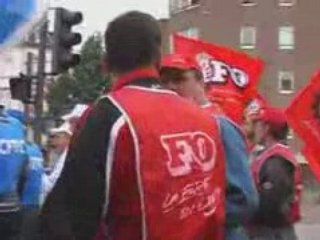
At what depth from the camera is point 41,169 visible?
8.41 metres

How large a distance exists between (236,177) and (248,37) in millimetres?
77921

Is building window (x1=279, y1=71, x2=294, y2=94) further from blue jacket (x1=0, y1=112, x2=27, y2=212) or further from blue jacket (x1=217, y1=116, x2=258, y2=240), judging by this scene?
blue jacket (x1=217, y1=116, x2=258, y2=240)

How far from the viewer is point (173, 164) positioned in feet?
15.2

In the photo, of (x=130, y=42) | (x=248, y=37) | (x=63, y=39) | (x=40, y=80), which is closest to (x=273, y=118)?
(x=130, y=42)

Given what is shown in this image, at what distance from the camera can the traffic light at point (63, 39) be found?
57.4ft

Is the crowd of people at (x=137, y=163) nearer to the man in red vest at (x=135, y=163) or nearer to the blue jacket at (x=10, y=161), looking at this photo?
the man in red vest at (x=135, y=163)

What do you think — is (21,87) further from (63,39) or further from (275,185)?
(275,185)

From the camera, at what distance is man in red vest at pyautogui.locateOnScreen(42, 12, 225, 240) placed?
14.7ft

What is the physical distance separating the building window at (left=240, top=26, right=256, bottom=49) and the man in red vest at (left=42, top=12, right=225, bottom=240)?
257 ft

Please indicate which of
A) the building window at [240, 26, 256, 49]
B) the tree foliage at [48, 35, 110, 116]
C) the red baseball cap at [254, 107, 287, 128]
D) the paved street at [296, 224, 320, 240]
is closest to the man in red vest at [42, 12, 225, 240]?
the red baseball cap at [254, 107, 287, 128]

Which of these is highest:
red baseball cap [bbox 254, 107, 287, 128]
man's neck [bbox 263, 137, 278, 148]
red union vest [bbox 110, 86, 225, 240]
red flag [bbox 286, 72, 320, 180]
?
red union vest [bbox 110, 86, 225, 240]

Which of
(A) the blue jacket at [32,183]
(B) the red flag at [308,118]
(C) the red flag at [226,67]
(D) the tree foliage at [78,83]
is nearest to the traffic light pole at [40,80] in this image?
(C) the red flag at [226,67]

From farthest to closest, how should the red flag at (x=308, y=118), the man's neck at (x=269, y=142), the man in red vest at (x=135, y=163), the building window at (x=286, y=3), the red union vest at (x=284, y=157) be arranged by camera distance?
the building window at (x=286, y=3) < the red flag at (x=308, y=118) < the man's neck at (x=269, y=142) < the red union vest at (x=284, y=157) < the man in red vest at (x=135, y=163)

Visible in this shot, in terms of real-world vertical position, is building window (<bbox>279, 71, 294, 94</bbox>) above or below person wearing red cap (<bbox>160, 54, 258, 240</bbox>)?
below
